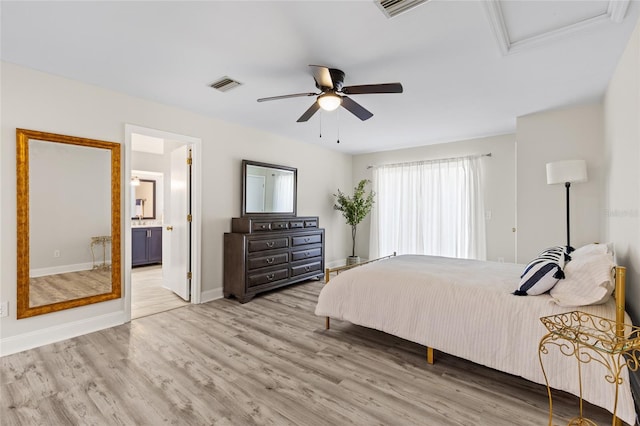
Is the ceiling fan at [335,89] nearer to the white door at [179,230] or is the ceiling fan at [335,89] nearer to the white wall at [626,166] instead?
the white wall at [626,166]

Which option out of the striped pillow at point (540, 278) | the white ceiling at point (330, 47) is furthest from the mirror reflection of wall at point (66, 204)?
the striped pillow at point (540, 278)

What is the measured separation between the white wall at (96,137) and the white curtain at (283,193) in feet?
0.97

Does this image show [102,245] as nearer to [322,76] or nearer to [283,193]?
[283,193]

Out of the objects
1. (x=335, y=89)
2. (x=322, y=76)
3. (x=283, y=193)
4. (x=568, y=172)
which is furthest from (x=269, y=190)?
(x=568, y=172)

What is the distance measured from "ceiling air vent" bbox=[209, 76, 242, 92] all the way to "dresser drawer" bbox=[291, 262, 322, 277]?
272 cm

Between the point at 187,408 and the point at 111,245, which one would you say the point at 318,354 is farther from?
the point at 111,245

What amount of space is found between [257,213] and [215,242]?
0.79 metres

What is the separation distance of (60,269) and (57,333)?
0.60 m

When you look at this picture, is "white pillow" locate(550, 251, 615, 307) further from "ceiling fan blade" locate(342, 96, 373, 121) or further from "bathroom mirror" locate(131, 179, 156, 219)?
"bathroom mirror" locate(131, 179, 156, 219)

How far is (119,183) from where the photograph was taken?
128 inches

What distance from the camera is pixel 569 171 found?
3301 millimetres

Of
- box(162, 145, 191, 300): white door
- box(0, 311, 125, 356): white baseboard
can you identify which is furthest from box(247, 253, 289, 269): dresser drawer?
box(0, 311, 125, 356): white baseboard

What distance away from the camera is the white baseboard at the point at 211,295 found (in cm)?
403

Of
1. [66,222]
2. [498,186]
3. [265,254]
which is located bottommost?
[265,254]
